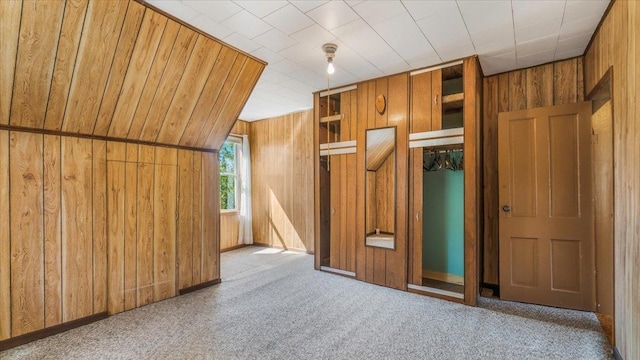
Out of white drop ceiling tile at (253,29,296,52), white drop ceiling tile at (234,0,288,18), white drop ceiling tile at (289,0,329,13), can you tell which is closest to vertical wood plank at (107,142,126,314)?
white drop ceiling tile at (253,29,296,52)

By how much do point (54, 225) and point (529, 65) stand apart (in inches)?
203

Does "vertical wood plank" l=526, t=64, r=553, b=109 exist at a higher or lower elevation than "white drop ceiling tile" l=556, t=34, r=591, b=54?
lower

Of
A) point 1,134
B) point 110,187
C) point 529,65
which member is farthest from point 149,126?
point 529,65

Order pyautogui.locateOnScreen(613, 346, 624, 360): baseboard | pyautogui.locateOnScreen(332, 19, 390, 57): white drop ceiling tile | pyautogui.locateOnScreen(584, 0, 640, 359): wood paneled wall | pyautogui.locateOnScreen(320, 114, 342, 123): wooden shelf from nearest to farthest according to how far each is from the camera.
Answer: pyautogui.locateOnScreen(584, 0, 640, 359): wood paneled wall, pyautogui.locateOnScreen(613, 346, 624, 360): baseboard, pyautogui.locateOnScreen(332, 19, 390, 57): white drop ceiling tile, pyautogui.locateOnScreen(320, 114, 342, 123): wooden shelf

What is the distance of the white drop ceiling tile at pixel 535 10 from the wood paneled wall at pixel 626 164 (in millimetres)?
336

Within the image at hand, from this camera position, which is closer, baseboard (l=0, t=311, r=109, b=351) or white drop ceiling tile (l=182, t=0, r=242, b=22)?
white drop ceiling tile (l=182, t=0, r=242, b=22)

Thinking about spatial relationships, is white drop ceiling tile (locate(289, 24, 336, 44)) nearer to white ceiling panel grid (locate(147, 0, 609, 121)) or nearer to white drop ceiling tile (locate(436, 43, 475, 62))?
white ceiling panel grid (locate(147, 0, 609, 121))

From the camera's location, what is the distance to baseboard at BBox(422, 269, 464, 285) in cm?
379

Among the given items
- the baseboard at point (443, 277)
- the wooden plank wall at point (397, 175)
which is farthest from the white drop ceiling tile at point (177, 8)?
the baseboard at point (443, 277)

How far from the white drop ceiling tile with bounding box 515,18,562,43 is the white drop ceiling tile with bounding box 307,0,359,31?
1553 millimetres

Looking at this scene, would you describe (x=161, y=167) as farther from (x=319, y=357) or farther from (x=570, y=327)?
(x=570, y=327)

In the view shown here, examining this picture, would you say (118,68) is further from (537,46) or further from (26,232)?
(537,46)

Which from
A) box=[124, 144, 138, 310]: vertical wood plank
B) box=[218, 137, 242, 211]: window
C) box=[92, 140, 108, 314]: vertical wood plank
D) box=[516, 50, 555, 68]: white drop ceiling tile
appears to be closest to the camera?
box=[92, 140, 108, 314]: vertical wood plank

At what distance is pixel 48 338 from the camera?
2.47m
